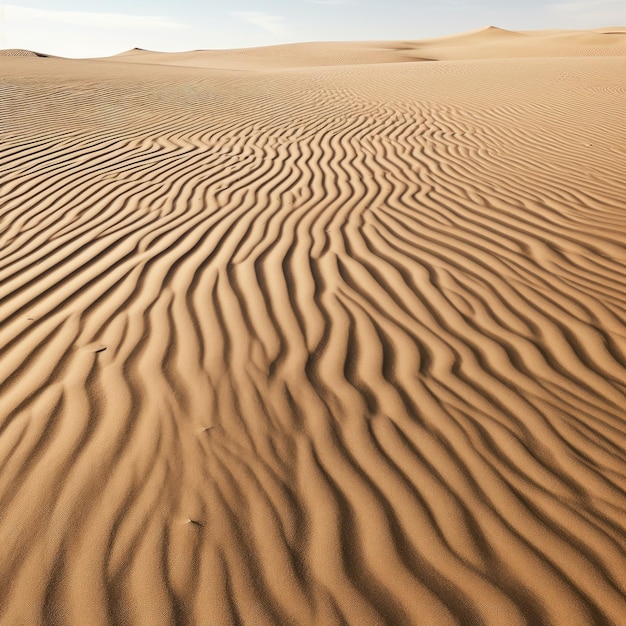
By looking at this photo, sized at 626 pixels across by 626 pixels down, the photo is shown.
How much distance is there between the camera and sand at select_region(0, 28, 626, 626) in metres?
1.76

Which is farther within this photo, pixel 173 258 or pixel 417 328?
pixel 173 258

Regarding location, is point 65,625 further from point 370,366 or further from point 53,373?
point 370,366

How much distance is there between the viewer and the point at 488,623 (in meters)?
1.65

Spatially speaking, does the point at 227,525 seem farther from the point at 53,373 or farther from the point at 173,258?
the point at 173,258

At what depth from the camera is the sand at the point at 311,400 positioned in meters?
1.76

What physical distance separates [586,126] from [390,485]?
8701mm

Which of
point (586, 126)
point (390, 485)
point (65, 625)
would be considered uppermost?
point (65, 625)

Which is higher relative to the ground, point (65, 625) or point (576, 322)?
point (65, 625)

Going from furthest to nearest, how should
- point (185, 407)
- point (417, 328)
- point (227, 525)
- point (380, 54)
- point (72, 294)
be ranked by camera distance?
point (380, 54), point (72, 294), point (417, 328), point (185, 407), point (227, 525)

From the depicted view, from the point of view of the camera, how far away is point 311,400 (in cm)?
253

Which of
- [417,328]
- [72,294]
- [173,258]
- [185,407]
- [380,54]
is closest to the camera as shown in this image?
[185,407]

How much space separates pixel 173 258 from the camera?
3.91 metres

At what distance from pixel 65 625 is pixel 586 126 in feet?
31.8

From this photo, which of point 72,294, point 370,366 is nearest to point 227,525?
point 370,366
